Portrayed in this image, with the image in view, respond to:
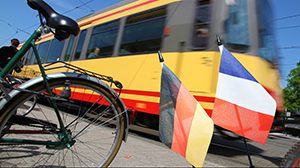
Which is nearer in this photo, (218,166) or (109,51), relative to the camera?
(218,166)

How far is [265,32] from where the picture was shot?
4.10 metres

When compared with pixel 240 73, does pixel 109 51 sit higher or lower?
higher

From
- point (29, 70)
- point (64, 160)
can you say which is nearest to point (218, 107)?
point (64, 160)

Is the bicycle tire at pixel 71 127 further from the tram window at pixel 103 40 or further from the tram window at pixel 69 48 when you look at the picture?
the tram window at pixel 69 48

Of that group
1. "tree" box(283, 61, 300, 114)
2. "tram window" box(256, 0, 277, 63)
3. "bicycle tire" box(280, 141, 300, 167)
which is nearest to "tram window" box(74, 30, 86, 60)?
"tram window" box(256, 0, 277, 63)

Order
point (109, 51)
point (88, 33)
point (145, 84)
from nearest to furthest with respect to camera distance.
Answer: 1. point (145, 84)
2. point (109, 51)
3. point (88, 33)

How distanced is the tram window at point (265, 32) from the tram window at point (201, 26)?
3.21 feet

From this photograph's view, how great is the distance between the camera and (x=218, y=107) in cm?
124

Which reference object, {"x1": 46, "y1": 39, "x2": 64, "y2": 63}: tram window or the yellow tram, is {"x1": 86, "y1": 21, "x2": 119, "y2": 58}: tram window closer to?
the yellow tram

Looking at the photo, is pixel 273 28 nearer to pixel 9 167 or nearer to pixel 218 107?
pixel 218 107

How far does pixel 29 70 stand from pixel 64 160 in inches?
373

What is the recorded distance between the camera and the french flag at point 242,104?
3.80 ft

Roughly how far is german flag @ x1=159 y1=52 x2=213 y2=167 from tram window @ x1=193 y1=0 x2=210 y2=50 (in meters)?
2.85

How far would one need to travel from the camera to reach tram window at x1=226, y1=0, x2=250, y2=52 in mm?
3674
